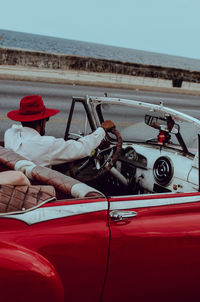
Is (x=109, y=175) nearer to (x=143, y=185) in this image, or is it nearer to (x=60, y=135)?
(x=143, y=185)

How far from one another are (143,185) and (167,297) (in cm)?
164

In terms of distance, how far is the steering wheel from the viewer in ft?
12.8

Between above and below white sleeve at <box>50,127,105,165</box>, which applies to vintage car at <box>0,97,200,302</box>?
below

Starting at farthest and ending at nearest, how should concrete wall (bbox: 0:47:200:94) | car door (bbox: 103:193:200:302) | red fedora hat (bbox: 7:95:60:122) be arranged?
concrete wall (bbox: 0:47:200:94) → red fedora hat (bbox: 7:95:60:122) → car door (bbox: 103:193:200:302)

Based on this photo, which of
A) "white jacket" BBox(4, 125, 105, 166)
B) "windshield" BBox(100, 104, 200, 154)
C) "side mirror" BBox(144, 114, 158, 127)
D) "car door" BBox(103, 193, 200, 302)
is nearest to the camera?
"car door" BBox(103, 193, 200, 302)

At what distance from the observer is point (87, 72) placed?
64.7 feet

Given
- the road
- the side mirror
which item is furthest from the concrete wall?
the side mirror

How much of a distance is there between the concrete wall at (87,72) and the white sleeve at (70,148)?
15134mm

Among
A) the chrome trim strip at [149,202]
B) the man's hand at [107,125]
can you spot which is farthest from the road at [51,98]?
the chrome trim strip at [149,202]

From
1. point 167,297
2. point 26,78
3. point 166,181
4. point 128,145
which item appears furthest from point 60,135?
point 26,78

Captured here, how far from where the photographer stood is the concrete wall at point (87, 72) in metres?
Answer: 18.2

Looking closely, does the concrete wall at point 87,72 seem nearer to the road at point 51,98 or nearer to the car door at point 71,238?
the road at point 51,98

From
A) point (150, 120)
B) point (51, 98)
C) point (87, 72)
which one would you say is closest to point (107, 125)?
point (150, 120)

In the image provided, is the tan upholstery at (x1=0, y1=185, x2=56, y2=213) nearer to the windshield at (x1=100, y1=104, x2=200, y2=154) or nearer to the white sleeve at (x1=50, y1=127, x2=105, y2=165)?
the white sleeve at (x1=50, y1=127, x2=105, y2=165)
